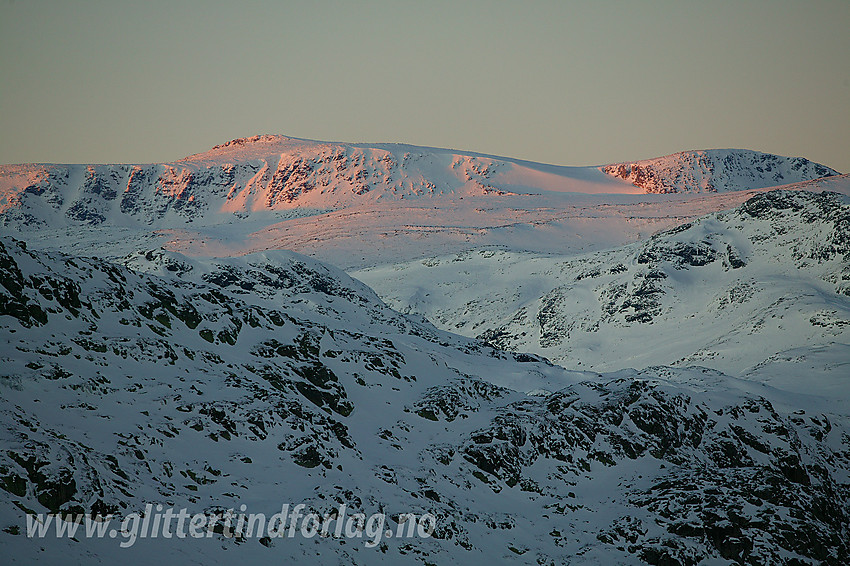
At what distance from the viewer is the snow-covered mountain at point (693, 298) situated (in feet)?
319

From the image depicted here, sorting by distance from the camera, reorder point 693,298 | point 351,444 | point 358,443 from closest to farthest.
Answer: point 351,444, point 358,443, point 693,298

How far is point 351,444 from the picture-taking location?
3475cm

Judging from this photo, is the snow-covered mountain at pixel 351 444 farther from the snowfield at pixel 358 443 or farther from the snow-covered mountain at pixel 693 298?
the snow-covered mountain at pixel 693 298

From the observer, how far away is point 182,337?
37906 mm

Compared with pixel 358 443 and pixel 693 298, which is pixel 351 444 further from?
pixel 693 298

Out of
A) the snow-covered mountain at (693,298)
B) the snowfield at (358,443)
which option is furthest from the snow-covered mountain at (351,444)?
the snow-covered mountain at (693,298)

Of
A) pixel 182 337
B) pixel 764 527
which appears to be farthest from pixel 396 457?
pixel 764 527

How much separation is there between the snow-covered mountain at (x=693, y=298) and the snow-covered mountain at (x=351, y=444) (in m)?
42.3

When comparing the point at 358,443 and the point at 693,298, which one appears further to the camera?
the point at 693,298

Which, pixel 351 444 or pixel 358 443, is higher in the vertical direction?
pixel 351 444

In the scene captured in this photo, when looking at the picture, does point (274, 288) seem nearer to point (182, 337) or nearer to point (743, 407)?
point (182, 337)

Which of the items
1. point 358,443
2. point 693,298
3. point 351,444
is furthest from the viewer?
point 693,298

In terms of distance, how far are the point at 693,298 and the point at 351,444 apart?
103605mm

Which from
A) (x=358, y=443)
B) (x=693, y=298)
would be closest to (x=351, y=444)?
(x=358, y=443)
